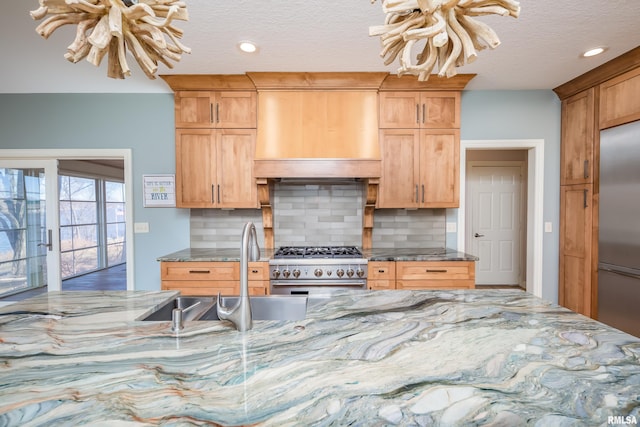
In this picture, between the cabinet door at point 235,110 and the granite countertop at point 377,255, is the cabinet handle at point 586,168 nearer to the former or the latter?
the granite countertop at point 377,255

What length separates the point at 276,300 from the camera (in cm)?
167

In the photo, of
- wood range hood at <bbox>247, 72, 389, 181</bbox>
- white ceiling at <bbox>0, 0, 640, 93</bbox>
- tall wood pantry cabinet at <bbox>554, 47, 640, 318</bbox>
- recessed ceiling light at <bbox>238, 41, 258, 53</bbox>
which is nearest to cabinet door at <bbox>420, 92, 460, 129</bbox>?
white ceiling at <bbox>0, 0, 640, 93</bbox>

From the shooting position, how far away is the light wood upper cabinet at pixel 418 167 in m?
2.98

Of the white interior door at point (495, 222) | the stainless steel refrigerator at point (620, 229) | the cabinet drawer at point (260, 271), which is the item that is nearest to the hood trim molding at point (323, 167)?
the cabinet drawer at point (260, 271)

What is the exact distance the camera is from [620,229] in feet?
8.13

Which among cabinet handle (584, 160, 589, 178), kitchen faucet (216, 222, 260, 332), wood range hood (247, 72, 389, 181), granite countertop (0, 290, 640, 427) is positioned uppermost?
wood range hood (247, 72, 389, 181)

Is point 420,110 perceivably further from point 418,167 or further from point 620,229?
point 620,229

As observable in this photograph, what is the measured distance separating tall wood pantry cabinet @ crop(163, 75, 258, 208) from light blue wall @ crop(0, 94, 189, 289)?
0.37m

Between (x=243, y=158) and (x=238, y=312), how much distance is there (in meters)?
2.16

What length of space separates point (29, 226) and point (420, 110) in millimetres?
4334

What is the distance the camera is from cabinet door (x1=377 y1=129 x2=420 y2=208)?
298 cm

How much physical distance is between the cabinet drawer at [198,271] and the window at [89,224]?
4.54 m

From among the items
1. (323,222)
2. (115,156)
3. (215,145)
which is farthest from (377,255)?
(115,156)

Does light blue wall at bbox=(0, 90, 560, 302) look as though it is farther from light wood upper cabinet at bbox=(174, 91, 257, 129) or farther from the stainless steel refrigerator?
the stainless steel refrigerator
